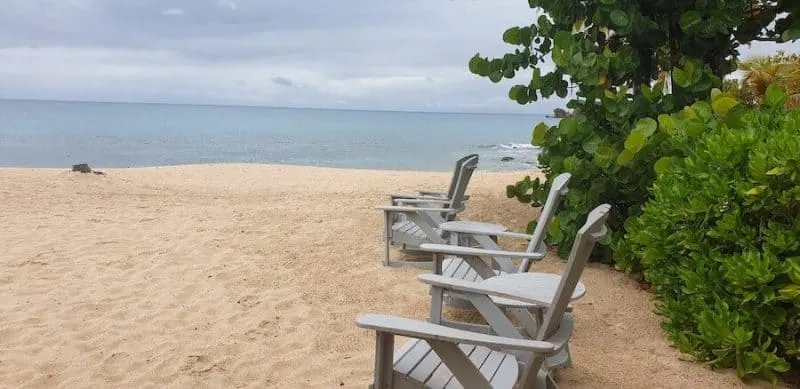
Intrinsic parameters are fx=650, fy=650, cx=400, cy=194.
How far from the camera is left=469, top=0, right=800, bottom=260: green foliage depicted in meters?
5.69

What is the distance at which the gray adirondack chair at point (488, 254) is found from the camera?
3630 millimetres

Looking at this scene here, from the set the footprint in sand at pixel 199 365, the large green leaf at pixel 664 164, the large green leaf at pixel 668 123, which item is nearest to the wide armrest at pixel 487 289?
the footprint in sand at pixel 199 365

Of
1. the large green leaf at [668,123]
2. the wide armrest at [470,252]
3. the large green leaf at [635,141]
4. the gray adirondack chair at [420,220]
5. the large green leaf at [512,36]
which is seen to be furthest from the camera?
the large green leaf at [512,36]

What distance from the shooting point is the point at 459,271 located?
14.1 ft

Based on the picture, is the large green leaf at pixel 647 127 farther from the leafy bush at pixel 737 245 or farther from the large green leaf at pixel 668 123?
the leafy bush at pixel 737 245

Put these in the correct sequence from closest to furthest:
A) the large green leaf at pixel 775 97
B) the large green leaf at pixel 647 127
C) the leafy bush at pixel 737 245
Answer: the leafy bush at pixel 737 245, the large green leaf at pixel 775 97, the large green leaf at pixel 647 127

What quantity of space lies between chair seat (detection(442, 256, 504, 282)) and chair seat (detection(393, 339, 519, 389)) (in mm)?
1325

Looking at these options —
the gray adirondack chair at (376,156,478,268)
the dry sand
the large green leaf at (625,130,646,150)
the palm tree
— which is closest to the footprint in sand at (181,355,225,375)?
the dry sand

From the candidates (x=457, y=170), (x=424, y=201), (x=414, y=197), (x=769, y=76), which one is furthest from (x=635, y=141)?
(x=769, y=76)

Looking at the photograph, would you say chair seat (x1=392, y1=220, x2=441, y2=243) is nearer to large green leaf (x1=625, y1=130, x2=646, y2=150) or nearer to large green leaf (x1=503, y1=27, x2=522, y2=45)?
large green leaf (x1=625, y1=130, x2=646, y2=150)

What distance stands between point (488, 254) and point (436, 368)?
1.12 m

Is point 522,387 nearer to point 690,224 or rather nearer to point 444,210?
point 690,224

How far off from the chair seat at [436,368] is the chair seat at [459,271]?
1.33 m

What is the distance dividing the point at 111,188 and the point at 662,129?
10130 millimetres
